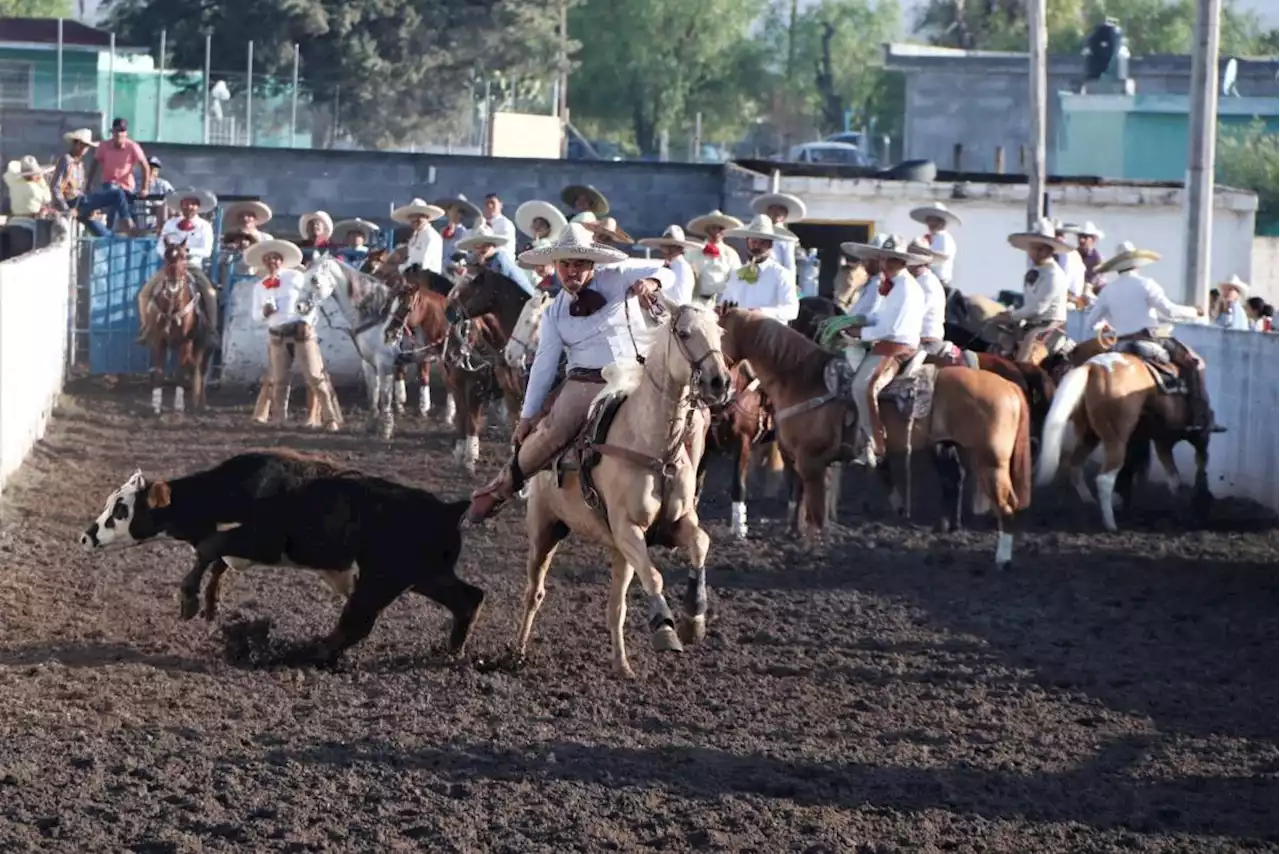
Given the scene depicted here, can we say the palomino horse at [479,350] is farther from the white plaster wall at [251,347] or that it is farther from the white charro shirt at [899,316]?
the white plaster wall at [251,347]

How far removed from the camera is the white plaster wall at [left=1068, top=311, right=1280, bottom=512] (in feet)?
53.7

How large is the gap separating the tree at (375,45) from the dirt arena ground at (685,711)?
3368cm

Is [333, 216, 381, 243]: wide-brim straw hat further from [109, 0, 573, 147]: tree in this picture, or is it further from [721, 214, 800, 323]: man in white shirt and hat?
[109, 0, 573, 147]: tree

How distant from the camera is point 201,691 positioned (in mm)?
9000

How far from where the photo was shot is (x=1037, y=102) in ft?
80.3

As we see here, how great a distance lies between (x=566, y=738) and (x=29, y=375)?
34.2ft

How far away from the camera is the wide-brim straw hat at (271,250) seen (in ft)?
70.9

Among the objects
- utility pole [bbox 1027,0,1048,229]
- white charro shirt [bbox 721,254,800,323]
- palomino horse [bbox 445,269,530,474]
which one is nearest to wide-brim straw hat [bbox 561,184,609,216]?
utility pole [bbox 1027,0,1048,229]

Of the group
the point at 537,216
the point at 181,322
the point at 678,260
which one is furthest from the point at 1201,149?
the point at 181,322

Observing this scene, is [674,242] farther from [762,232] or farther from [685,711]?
[685,711]

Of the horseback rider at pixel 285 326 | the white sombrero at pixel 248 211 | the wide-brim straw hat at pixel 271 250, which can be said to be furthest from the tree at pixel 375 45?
the horseback rider at pixel 285 326

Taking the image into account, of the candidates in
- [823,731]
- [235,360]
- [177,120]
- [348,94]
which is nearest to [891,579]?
[823,731]

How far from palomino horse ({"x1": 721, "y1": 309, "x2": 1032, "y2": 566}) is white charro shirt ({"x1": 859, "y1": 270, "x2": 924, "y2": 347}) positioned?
270 millimetres

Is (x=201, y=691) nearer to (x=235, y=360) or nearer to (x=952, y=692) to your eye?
(x=952, y=692)
